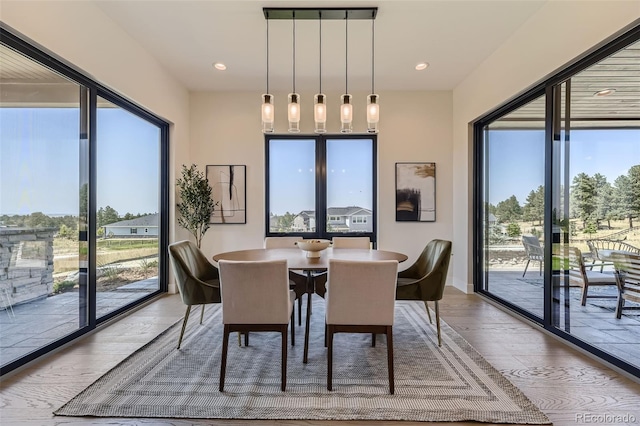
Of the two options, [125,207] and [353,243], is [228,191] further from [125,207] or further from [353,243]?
[353,243]

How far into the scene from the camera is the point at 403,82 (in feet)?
13.6

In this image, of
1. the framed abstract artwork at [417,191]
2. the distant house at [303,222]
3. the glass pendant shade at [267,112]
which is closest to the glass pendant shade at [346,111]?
the glass pendant shade at [267,112]

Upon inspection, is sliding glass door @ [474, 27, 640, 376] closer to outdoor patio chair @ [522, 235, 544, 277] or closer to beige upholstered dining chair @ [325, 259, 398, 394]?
outdoor patio chair @ [522, 235, 544, 277]

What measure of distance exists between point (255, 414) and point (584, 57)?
11.4 feet

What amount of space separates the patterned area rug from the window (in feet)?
7.20

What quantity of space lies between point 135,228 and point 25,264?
4.37 feet

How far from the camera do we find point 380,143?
4441 millimetres

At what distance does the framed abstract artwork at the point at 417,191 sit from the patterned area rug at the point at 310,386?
2.15m

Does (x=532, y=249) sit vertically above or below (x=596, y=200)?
below

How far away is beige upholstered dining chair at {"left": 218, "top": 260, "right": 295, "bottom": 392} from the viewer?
1.85 meters

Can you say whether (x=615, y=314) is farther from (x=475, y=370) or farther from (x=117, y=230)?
(x=117, y=230)

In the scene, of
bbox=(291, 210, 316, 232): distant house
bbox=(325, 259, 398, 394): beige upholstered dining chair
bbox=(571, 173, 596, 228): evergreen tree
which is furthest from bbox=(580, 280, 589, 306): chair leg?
bbox=(291, 210, 316, 232): distant house

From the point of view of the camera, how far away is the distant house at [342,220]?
15.1 ft

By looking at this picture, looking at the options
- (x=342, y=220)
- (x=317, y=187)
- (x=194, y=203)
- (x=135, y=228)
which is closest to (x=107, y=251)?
(x=135, y=228)
